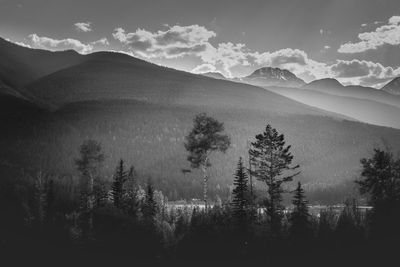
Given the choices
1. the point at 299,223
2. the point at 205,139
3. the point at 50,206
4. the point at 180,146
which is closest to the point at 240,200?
the point at 299,223

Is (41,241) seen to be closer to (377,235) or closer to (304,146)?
(377,235)

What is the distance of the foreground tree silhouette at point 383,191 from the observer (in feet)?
167

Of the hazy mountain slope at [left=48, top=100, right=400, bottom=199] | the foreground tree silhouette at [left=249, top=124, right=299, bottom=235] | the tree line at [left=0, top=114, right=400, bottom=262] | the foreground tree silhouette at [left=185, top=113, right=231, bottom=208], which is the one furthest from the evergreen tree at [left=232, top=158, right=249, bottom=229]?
the hazy mountain slope at [left=48, top=100, right=400, bottom=199]

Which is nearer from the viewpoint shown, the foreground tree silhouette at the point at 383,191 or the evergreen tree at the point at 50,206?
the foreground tree silhouette at the point at 383,191

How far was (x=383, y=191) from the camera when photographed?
2046 inches

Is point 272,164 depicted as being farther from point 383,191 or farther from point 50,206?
point 50,206

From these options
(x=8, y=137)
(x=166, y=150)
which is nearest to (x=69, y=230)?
(x=166, y=150)

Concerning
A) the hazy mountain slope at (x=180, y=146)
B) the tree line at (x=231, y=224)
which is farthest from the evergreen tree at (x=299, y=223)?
the hazy mountain slope at (x=180, y=146)

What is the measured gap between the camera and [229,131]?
602ft

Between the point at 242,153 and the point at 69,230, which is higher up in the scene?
the point at 242,153

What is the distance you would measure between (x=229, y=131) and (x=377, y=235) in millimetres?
131787

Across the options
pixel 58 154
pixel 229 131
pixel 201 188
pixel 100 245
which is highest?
pixel 229 131

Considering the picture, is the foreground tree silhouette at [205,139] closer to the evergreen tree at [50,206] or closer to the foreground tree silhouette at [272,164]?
the foreground tree silhouette at [272,164]

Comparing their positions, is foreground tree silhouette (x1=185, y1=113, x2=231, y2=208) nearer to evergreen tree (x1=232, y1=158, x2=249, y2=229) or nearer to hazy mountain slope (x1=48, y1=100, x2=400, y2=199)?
evergreen tree (x1=232, y1=158, x2=249, y2=229)
